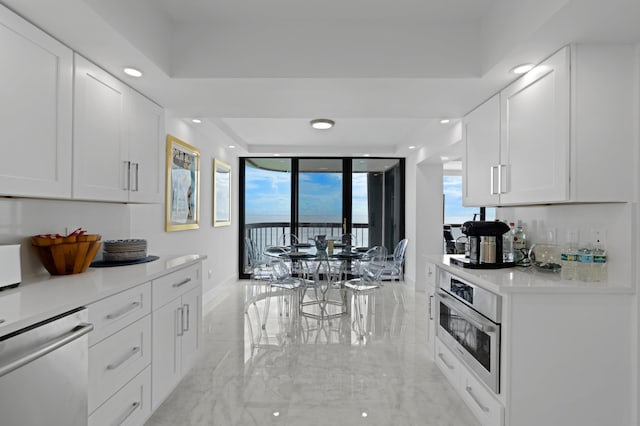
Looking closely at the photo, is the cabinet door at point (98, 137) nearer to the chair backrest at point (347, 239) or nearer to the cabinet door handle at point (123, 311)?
the cabinet door handle at point (123, 311)

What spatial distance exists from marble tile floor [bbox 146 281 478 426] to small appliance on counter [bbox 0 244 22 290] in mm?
1202

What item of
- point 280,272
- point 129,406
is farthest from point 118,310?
point 280,272

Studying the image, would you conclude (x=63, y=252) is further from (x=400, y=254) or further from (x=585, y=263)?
(x=400, y=254)

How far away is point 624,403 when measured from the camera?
1.76 meters

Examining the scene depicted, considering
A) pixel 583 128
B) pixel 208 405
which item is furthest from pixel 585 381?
pixel 208 405

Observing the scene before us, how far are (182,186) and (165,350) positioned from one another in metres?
2.15

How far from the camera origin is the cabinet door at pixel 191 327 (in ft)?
8.00

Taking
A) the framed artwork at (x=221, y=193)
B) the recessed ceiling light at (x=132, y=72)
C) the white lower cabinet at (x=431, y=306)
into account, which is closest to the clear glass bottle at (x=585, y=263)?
the white lower cabinet at (x=431, y=306)

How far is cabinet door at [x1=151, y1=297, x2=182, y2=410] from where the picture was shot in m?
2.02

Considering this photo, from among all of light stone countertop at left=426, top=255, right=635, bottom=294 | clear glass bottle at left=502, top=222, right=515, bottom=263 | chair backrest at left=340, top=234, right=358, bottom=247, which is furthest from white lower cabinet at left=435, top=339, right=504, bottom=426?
chair backrest at left=340, top=234, right=358, bottom=247

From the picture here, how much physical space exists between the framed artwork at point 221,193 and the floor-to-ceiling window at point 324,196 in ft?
2.45

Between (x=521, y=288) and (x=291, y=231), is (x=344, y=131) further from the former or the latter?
(x=521, y=288)

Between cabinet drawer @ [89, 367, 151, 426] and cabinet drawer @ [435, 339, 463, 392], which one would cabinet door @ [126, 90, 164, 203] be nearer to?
cabinet drawer @ [89, 367, 151, 426]

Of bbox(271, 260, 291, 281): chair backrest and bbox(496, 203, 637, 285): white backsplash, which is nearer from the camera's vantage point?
bbox(496, 203, 637, 285): white backsplash
